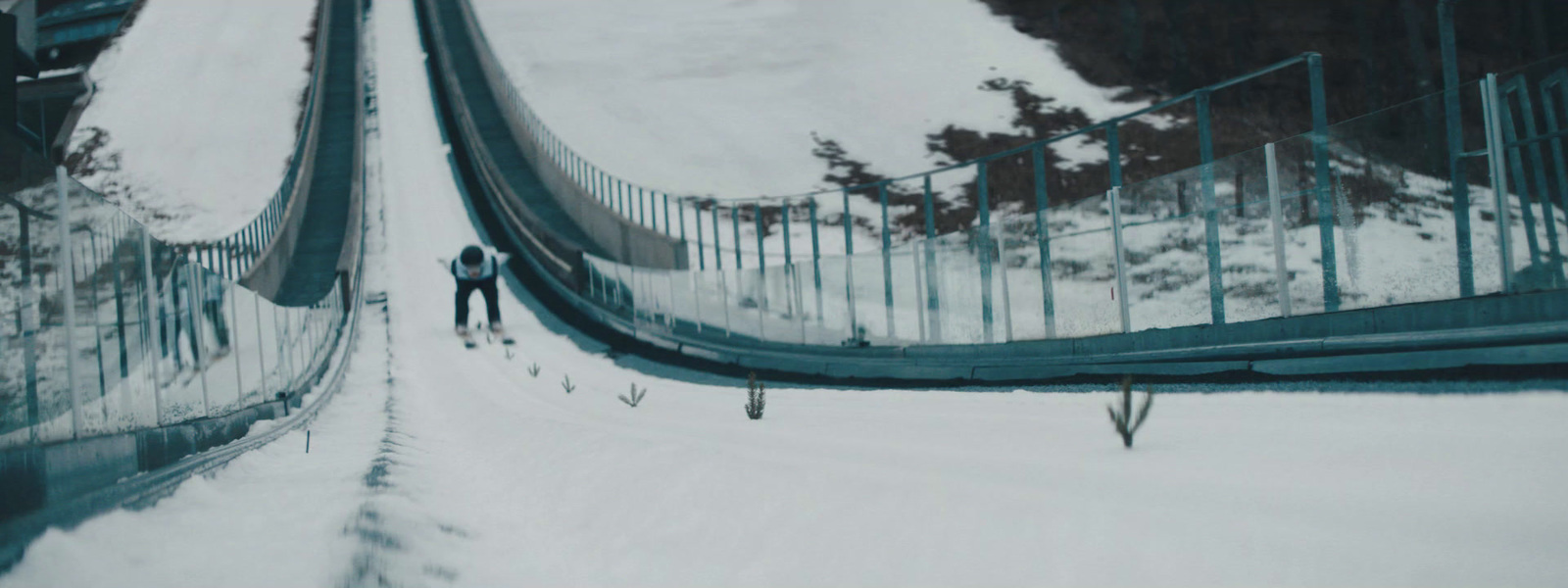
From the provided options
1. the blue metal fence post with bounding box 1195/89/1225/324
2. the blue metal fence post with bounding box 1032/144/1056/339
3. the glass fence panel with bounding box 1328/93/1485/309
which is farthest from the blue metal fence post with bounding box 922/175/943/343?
the glass fence panel with bounding box 1328/93/1485/309

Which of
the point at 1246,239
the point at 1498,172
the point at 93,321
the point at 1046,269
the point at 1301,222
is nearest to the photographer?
the point at 93,321

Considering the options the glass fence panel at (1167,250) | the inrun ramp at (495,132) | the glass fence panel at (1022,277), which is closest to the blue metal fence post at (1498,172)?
the glass fence panel at (1167,250)

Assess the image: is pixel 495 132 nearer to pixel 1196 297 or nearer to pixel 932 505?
pixel 1196 297

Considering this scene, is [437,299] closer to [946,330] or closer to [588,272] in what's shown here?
[588,272]

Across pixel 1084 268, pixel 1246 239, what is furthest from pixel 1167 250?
pixel 1084 268

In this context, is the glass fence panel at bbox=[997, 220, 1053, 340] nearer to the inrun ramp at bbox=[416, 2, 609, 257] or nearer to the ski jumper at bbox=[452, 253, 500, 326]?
the ski jumper at bbox=[452, 253, 500, 326]

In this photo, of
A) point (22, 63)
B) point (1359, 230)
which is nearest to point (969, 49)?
point (22, 63)

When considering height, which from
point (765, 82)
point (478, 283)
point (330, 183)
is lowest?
point (478, 283)
